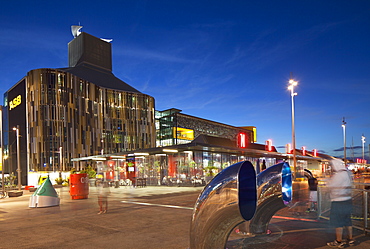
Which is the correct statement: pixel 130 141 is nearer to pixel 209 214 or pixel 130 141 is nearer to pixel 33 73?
pixel 33 73

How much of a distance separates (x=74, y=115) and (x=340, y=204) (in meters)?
55.2

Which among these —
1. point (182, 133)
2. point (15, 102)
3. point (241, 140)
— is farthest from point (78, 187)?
point (182, 133)

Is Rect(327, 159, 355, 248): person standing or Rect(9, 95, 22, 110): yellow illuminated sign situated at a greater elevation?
Rect(9, 95, 22, 110): yellow illuminated sign

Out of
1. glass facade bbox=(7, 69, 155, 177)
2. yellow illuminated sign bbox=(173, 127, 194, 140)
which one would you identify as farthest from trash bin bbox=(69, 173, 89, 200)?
yellow illuminated sign bbox=(173, 127, 194, 140)

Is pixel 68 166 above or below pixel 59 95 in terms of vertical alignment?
below

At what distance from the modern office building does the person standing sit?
50.2 metres

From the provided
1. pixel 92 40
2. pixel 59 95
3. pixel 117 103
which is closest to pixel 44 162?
pixel 59 95

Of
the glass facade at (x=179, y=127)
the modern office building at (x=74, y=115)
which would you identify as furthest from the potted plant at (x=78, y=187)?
the glass facade at (x=179, y=127)

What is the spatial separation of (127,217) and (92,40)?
76.5 m

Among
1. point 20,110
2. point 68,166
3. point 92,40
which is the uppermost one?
point 92,40

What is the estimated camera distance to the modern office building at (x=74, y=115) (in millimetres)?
52625

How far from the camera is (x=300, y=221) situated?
927cm

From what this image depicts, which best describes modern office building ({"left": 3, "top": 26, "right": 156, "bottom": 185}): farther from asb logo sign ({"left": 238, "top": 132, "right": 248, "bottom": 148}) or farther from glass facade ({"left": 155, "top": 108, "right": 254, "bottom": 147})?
asb logo sign ({"left": 238, "top": 132, "right": 248, "bottom": 148})

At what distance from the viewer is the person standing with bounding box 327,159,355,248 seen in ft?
21.3
